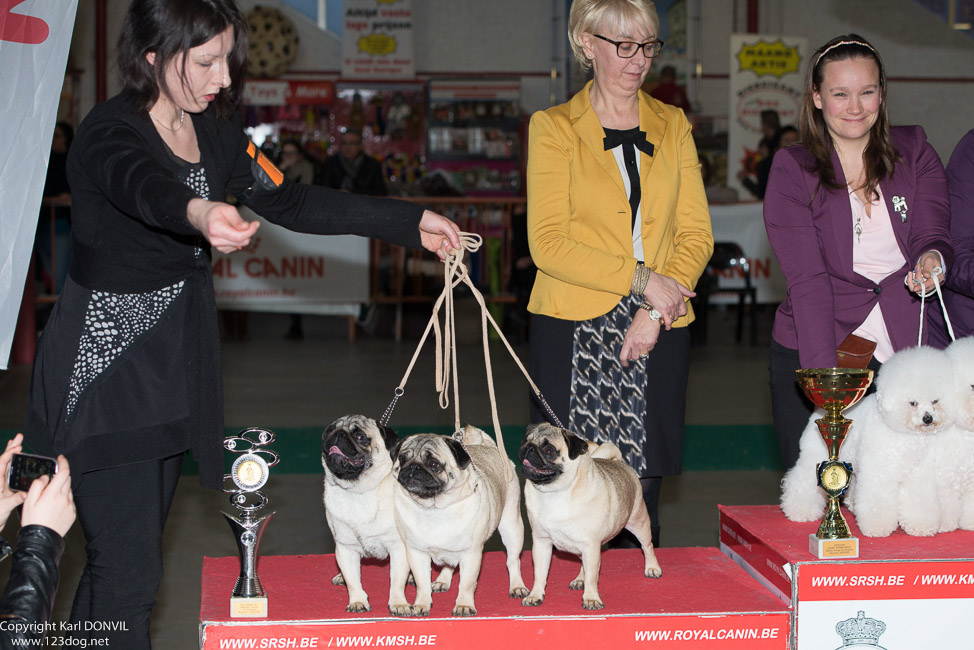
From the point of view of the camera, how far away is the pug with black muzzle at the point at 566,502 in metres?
2.18

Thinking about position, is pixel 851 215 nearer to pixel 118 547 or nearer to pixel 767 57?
pixel 118 547

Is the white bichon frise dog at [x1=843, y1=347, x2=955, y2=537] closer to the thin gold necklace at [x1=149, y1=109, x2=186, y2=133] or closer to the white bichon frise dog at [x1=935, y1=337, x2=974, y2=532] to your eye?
the white bichon frise dog at [x1=935, y1=337, x2=974, y2=532]

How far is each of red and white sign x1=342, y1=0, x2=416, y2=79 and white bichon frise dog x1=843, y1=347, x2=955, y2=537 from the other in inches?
489

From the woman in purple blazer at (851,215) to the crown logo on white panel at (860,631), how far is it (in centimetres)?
64

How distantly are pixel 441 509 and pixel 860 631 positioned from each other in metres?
0.99

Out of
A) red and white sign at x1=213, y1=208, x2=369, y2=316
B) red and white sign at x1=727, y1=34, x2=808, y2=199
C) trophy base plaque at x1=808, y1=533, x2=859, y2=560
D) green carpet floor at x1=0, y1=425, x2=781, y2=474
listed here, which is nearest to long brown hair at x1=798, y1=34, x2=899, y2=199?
trophy base plaque at x1=808, y1=533, x2=859, y2=560

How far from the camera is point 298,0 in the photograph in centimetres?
1468

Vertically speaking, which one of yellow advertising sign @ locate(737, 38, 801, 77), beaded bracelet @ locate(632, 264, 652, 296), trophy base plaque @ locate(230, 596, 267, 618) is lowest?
trophy base plaque @ locate(230, 596, 267, 618)

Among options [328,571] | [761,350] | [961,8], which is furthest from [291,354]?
[961,8]

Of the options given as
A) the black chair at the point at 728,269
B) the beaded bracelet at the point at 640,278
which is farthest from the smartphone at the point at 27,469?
the black chair at the point at 728,269

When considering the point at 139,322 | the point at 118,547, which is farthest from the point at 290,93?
the point at 118,547

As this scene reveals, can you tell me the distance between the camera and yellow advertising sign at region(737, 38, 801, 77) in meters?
12.2

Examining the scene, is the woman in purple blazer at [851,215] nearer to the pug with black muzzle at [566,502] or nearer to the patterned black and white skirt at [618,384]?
the patterned black and white skirt at [618,384]

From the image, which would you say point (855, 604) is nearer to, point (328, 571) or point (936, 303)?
point (936, 303)
